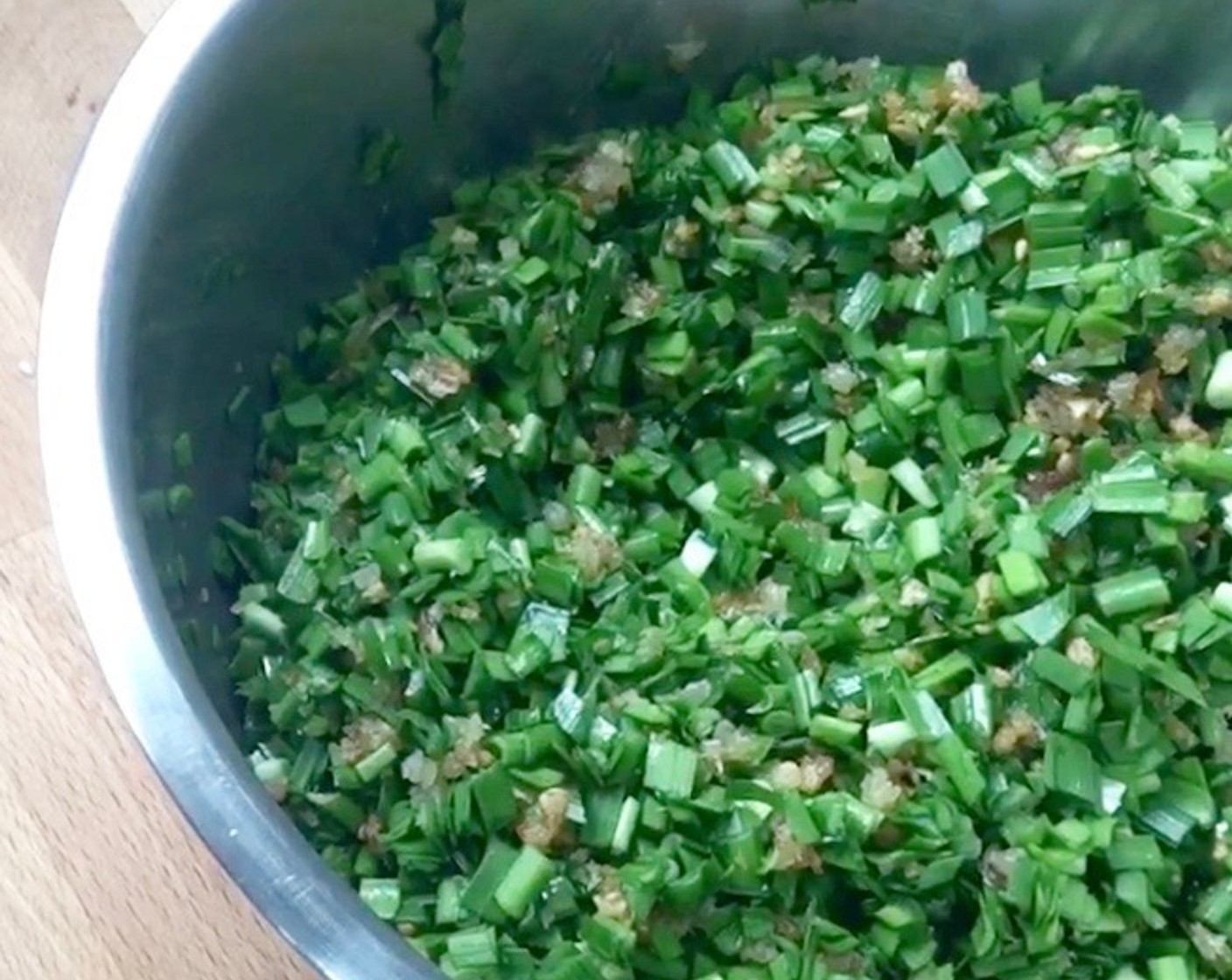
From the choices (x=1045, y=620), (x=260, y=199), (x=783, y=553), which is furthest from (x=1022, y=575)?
(x=260, y=199)

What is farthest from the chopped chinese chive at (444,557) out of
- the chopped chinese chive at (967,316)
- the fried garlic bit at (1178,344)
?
the fried garlic bit at (1178,344)

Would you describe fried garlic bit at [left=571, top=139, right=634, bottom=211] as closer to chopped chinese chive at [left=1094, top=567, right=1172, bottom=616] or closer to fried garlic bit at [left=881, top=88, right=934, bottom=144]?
fried garlic bit at [left=881, top=88, right=934, bottom=144]

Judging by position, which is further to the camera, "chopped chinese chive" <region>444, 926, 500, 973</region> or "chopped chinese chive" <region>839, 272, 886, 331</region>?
"chopped chinese chive" <region>839, 272, 886, 331</region>

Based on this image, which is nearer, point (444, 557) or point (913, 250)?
point (444, 557)

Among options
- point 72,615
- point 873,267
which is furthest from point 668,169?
point 72,615

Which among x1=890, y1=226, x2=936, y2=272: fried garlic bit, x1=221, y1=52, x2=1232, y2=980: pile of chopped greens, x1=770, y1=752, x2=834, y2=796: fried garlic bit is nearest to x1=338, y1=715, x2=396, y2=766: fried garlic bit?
x1=221, y1=52, x2=1232, y2=980: pile of chopped greens

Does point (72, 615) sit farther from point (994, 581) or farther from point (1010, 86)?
point (1010, 86)

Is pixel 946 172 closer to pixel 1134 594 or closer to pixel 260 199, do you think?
pixel 1134 594

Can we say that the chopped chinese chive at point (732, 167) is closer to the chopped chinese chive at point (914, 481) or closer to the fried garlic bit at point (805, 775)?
the chopped chinese chive at point (914, 481)
